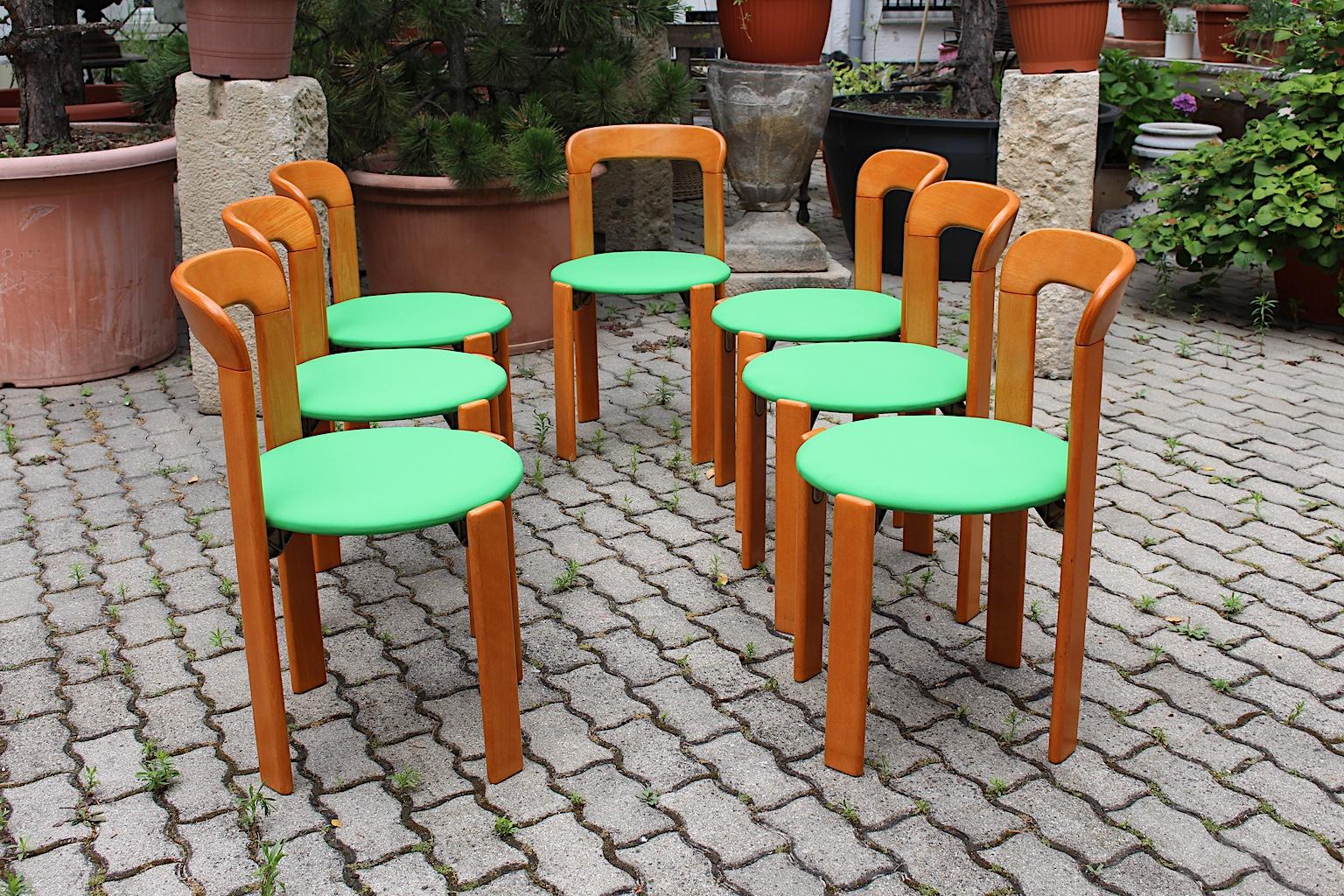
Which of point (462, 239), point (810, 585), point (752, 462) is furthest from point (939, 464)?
point (462, 239)

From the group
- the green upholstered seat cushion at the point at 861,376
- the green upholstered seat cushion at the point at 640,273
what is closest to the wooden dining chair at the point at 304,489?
the green upholstered seat cushion at the point at 861,376

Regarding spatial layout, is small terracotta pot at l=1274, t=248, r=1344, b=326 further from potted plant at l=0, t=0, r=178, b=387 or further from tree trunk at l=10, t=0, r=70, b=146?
tree trunk at l=10, t=0, r=70, b=146

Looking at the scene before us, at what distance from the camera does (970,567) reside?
3215 mm

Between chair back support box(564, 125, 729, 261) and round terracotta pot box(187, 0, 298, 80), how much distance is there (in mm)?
918

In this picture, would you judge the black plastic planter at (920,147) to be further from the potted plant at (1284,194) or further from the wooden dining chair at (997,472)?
the wooden dining chair at (997,472)

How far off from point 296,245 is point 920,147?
3517mm

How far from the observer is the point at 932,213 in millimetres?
3248

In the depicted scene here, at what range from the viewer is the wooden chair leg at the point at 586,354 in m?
4.51

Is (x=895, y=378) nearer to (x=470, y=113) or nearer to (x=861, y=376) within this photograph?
(x=861, y=376)

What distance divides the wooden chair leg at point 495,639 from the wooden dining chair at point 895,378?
66 cm

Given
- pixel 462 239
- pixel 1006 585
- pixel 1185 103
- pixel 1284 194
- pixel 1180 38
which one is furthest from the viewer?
pixel 1180 38

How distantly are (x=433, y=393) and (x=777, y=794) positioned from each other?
45.2 inches

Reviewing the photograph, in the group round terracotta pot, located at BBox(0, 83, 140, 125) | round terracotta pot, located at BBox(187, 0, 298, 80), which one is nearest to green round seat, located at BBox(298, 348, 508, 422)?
round terracotta pot, located at BBox(187, 0, 298, 80)

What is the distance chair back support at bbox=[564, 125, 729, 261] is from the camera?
171 inches
